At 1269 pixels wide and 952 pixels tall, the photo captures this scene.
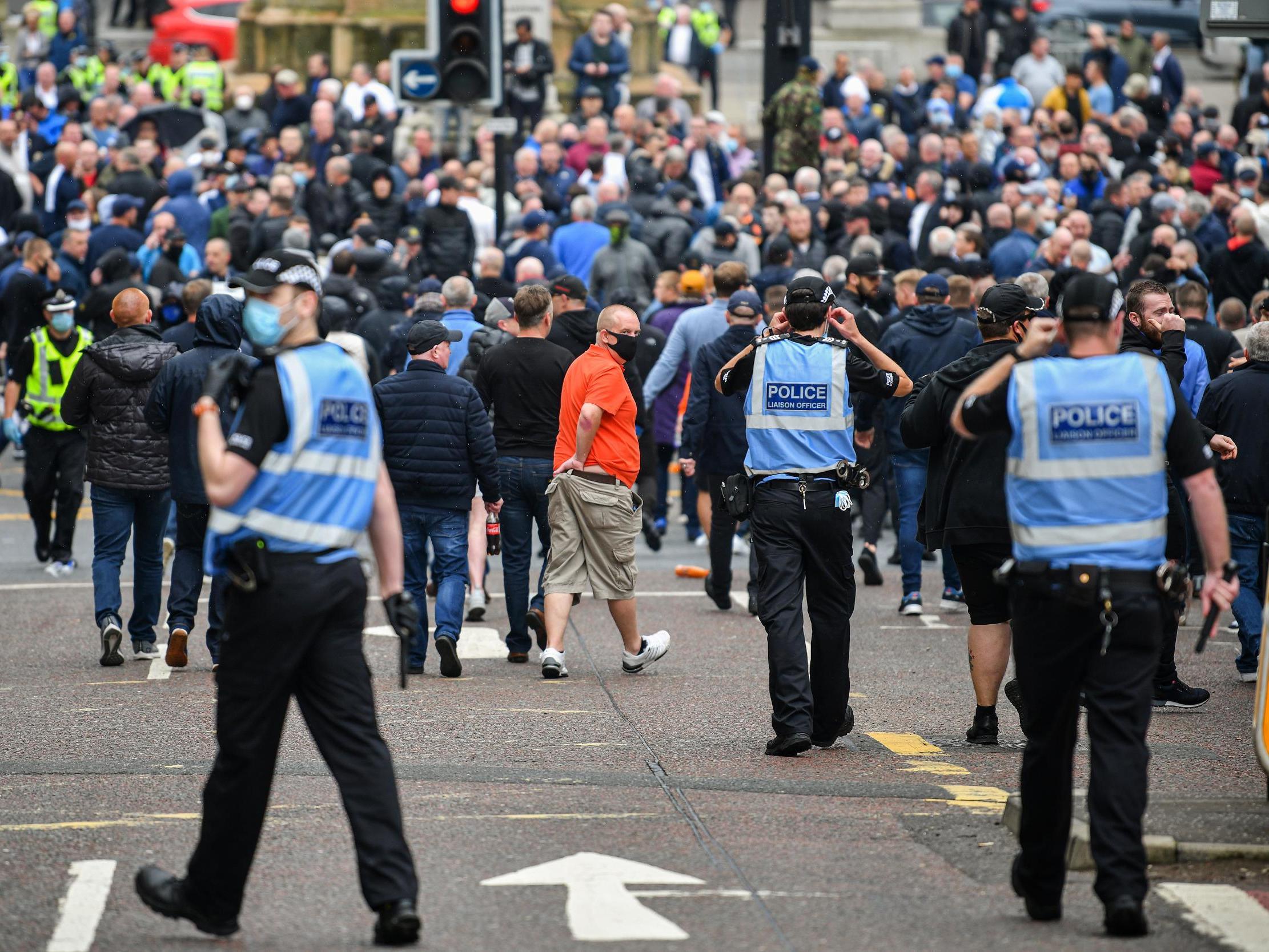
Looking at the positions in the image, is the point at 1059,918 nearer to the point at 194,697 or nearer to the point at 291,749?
the point at 291,749

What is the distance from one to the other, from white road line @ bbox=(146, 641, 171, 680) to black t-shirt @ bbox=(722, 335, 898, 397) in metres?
3.60

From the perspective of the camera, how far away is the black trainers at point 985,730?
8.88 m

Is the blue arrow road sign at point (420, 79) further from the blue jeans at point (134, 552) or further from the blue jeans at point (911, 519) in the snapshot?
the blue jeans at point (134, 552)

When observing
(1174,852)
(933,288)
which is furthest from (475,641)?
(1174,852)

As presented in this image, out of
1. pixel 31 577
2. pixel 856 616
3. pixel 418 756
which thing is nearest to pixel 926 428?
pixel 418 756

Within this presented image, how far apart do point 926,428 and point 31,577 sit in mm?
7929

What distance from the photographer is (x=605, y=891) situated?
6.39 m

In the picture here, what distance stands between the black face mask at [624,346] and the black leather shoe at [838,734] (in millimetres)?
2586

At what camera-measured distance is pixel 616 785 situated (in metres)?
7.92

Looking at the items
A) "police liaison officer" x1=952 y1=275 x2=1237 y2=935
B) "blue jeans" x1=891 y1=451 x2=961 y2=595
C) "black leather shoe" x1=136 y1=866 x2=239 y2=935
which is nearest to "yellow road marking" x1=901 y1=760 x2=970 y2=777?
"police liaison officer" x1=952 y1=275 x2=1237 y2=935

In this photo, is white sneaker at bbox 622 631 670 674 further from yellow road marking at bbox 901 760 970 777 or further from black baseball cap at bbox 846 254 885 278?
black baseball cap at bbox 846 254 885 278

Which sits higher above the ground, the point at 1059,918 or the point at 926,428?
the point at 926,428

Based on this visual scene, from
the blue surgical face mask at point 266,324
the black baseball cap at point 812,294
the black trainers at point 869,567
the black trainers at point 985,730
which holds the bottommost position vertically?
the black trainers at point 869,567

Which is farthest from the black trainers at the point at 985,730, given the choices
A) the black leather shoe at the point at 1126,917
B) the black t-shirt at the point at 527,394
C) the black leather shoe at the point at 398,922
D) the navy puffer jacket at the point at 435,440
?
the black leather shoe at the point at 398,922
